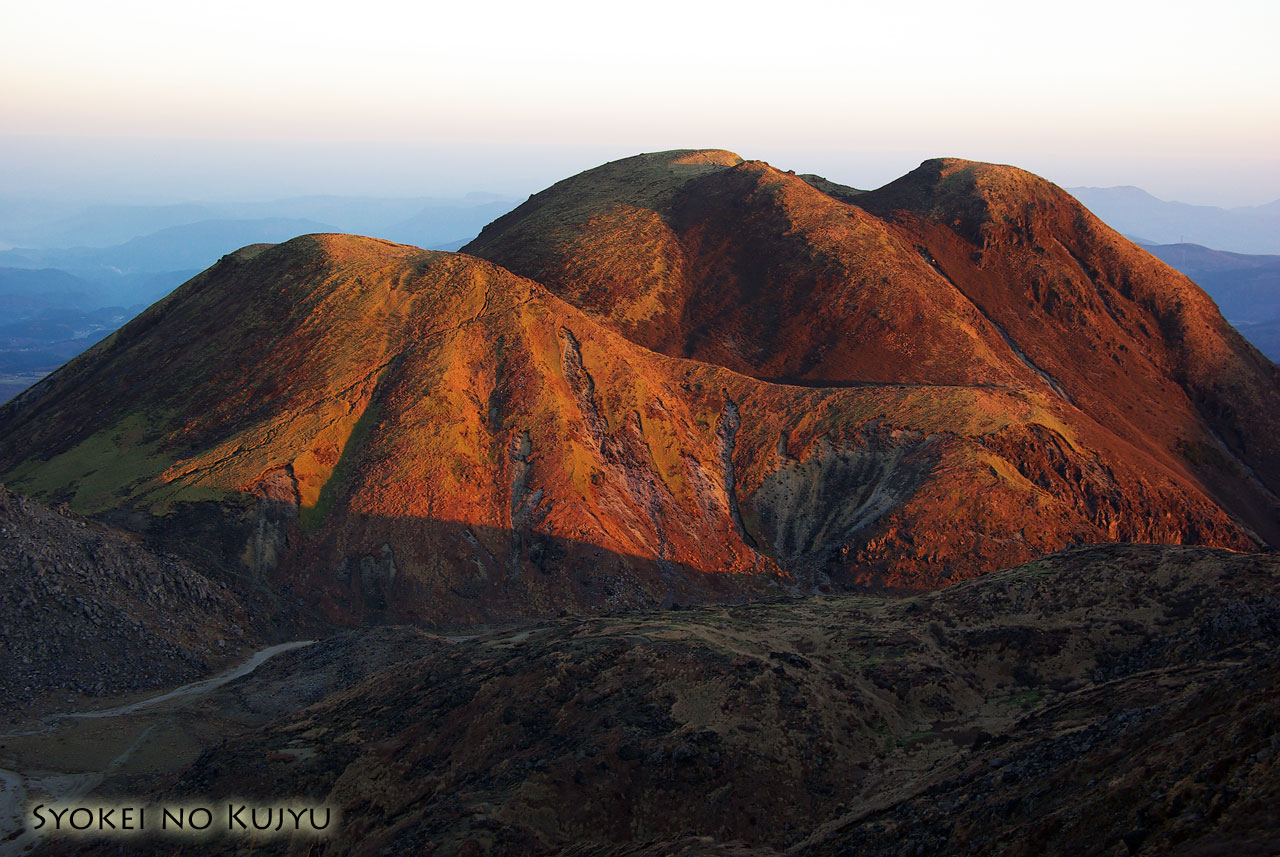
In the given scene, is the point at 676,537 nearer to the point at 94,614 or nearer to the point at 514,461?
the point at 514,461

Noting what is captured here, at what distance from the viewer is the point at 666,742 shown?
74.8 ft

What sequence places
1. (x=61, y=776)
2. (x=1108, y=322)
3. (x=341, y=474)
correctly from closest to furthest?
(x=61, y=776)
(x=341, y=474)
(x=1108, y=322)

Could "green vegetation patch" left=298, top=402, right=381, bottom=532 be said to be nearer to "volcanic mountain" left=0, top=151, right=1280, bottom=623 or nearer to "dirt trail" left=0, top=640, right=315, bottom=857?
"volcanic mountain" left=0, top=151, right=1280, bottom=623

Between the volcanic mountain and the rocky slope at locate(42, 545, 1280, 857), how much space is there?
55.8 feet

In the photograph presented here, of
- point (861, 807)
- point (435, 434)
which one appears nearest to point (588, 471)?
point (435, 434)

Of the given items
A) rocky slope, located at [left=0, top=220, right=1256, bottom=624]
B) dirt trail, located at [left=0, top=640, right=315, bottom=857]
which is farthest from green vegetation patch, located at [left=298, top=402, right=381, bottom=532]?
dirt trail, located at [left=0, top=640, right=315, bottom=857]

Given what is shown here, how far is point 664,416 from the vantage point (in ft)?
188

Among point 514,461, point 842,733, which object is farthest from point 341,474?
point 842,733

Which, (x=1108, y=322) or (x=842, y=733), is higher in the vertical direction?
(x=1108, y=322)

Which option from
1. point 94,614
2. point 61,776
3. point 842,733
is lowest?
point 61,776

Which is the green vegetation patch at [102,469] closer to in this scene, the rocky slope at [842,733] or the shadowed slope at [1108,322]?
the rocky slope at [842,733]

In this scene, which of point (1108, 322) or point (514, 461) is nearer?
point (514, 461)

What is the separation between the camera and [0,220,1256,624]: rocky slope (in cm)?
4741

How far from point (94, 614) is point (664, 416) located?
3303 centimetres
